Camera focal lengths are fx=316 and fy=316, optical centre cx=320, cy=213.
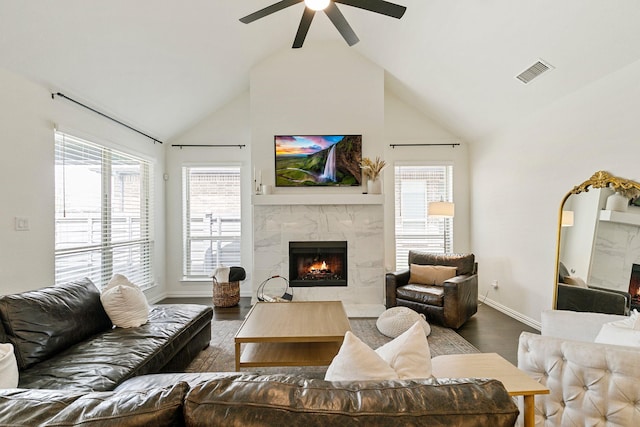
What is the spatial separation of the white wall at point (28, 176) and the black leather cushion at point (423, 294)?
378cm

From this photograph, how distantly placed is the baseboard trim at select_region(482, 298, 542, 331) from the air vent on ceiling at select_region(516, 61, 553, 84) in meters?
2.75

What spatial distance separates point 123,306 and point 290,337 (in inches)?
53.3

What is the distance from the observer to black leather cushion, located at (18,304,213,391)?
5.58ft

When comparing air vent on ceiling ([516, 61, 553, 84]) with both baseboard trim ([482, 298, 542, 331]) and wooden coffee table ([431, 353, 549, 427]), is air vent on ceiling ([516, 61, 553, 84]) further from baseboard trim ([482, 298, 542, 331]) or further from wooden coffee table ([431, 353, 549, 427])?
wooden coffee table ([431, 353, 549, 427])

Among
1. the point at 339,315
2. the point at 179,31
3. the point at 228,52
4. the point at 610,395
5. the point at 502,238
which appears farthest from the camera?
the point at 502,238

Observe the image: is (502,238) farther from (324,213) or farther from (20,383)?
(20,383)

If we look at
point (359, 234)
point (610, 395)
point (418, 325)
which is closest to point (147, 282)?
point (359, 234)

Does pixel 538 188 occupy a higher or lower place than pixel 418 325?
higher

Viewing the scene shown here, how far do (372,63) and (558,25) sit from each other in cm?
252

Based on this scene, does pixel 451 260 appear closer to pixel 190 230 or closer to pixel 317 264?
pixel 317 264

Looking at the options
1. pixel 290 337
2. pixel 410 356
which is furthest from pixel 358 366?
pixel 290 337

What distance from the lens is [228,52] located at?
4.05 metres

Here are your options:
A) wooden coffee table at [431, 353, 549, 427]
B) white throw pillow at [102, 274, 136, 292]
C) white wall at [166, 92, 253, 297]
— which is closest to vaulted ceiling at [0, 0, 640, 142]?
white wall at [166, 92, 253, 297]

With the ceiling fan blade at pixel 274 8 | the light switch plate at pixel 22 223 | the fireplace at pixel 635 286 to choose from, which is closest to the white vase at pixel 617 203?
the fireplace at pixel 635 286
